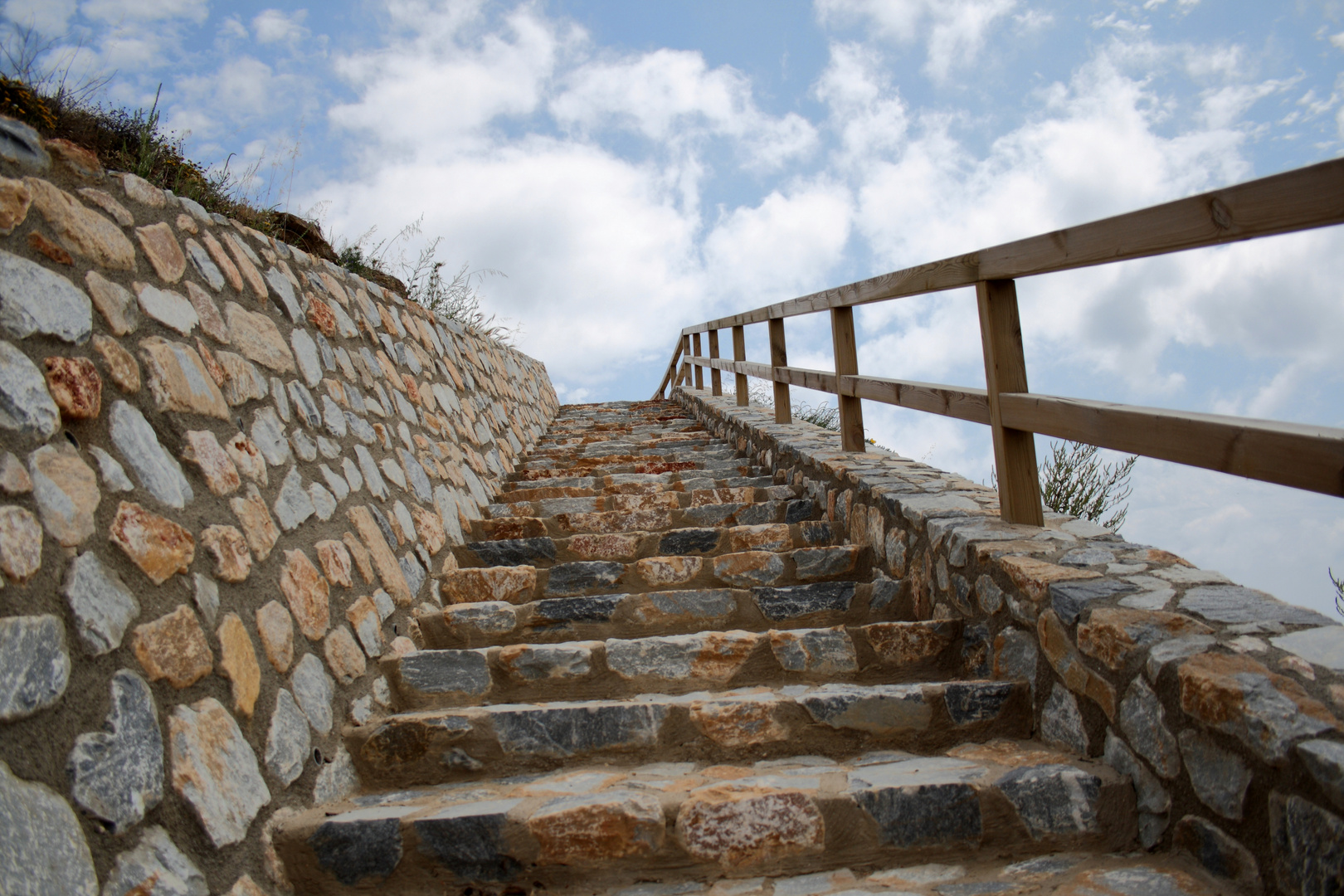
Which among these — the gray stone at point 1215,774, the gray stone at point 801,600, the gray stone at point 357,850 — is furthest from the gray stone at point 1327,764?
the gray stone at point 357,850

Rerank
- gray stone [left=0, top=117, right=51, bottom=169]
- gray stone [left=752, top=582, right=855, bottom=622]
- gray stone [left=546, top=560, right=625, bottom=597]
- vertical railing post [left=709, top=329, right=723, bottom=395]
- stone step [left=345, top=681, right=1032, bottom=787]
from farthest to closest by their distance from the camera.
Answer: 1. vertical railing post [left=709, top=329, right=723, bottom=395]
2. gray stone [left=546, top=560, right=625, bottom=597]
3. gray stone [left=752, top=582, right=855, bottom=622]
4. stone step [left=345, top=681, right=1032, bottom=787]
5. gray stone [left=0, top=117, right=51, bottom=169]

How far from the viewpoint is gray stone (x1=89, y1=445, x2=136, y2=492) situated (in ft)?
5.12

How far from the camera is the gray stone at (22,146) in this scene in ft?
5.25

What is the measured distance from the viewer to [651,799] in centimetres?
168

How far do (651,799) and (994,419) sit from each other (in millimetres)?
1398

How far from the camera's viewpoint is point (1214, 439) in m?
1.49

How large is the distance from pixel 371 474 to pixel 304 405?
0.35 metres

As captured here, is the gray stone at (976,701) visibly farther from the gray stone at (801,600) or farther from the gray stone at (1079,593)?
the gray stone at (801,600)

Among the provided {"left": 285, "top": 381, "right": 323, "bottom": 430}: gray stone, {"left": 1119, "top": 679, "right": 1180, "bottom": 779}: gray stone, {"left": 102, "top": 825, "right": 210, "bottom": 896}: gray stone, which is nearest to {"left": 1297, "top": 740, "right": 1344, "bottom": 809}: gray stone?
{"left": 1119, "top": 679, "right": 1180, "bottom": 779}: gray stone

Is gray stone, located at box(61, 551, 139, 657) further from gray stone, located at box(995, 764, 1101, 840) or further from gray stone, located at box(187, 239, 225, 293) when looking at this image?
gray stone, located at box(995, 764, 1101, 840)

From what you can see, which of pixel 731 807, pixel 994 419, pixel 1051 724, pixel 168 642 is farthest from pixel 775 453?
pixel 168 642

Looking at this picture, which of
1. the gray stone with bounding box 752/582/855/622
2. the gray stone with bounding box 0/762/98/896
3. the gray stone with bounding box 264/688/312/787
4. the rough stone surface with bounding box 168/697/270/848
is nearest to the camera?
the gray stone with bounding box 0/762/98/896

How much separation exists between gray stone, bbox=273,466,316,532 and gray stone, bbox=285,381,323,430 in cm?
21

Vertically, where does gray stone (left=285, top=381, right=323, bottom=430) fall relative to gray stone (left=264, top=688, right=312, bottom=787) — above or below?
above
